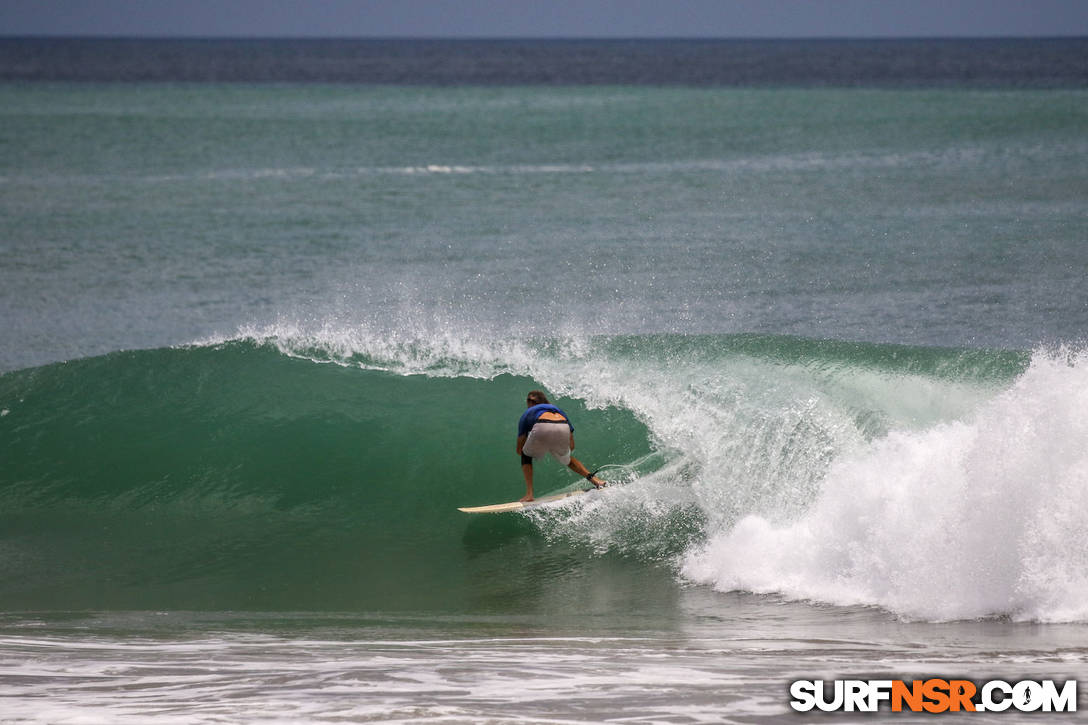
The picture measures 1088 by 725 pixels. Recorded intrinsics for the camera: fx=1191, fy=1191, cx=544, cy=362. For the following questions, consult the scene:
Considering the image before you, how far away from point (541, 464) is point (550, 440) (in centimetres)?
125

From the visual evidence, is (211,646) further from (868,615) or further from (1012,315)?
(1012,315)

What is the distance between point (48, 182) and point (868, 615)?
28434 millimetres

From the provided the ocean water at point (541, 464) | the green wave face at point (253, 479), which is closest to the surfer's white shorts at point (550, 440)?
the ocean water at point (541, 464)

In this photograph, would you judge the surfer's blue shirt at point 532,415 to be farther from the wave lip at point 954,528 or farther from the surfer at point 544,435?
the wave lip at point 954,528

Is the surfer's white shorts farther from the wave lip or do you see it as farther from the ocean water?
the wave lip

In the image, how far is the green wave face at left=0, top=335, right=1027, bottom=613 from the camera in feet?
30.3

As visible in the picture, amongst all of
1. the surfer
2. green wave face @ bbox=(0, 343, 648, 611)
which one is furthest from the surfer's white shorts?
green wave face @ bbox=(0, 343, 648, 611)

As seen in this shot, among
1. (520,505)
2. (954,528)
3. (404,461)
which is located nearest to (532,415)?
(520,505)

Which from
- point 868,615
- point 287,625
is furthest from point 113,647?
point 868,615

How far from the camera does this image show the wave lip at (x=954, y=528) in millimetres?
7660

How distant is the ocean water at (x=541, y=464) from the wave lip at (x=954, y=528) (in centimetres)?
3

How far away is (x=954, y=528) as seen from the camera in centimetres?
810

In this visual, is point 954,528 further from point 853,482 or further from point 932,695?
point 932,695

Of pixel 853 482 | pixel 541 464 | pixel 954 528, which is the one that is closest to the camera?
pixel 954 528
